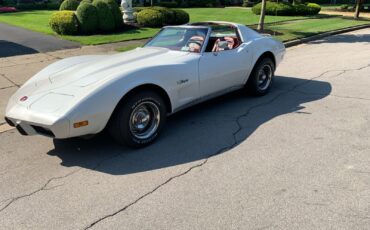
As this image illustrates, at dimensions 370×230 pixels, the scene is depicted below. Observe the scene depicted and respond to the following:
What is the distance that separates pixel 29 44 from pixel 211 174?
34.4 ft

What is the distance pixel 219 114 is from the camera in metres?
6.01

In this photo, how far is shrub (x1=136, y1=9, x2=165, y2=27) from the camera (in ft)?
54.1

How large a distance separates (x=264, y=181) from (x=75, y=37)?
11.4m

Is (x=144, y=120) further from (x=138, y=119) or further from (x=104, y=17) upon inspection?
(x=104, y=17)

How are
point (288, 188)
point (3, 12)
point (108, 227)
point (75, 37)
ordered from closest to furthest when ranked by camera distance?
point (108, 227) < point (288, 188) < point (75, 37) < point (3, 12)

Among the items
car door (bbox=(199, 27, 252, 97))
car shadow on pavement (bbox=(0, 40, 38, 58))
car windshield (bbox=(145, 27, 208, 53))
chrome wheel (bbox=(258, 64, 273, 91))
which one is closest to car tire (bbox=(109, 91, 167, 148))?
car door (bbox=(199, 27, 252, 97))

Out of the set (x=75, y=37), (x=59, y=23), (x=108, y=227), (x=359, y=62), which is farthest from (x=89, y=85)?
(x=59, y=23)

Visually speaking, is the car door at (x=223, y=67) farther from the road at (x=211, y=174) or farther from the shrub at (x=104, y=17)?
the shrub at (x=104, y=17)

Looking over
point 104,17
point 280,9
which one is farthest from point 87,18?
point 280,9

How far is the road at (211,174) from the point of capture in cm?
335

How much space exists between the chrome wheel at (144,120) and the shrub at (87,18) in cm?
1047

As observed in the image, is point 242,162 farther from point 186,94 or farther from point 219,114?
point 219,114

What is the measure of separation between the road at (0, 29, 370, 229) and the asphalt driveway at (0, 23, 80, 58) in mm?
6851

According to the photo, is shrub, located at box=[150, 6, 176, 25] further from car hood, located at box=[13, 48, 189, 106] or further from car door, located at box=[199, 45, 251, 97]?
car hood, located at box=[13, 48, 189, 106]
